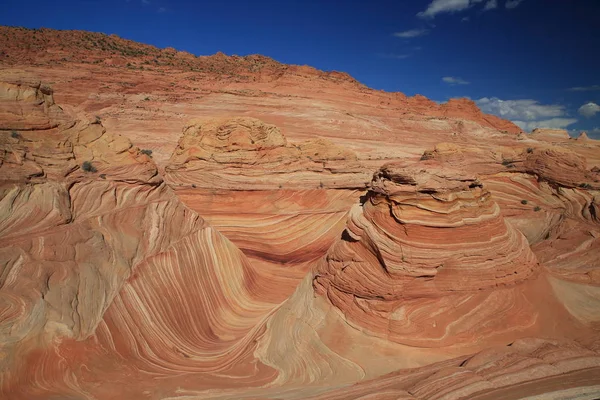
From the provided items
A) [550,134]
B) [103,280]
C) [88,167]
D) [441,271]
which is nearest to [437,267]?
[441,271]

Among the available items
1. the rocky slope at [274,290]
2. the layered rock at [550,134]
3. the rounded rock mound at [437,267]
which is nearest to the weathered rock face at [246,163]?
the rocky slope at [274,290]

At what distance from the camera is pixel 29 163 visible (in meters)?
6.79

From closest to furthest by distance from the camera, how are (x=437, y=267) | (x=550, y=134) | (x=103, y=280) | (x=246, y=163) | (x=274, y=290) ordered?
(x=437, y=267), (x=103, y=280), (x=274, y=290), (x=246, y=163), (x=550, y=134)

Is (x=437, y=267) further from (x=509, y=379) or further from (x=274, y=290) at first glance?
(x=274, y=290)

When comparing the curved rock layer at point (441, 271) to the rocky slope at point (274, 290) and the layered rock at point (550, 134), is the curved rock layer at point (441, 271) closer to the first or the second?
the rocky slope at point (274, 290)

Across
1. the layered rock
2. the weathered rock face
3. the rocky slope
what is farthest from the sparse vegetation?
the layered rock

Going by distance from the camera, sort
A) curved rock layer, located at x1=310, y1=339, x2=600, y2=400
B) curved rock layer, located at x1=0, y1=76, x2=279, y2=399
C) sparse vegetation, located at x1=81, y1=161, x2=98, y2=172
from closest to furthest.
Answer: curved rock layer, located at x1=310, y1=339, x2=600, y2=400, curved rock layer, located at x1=0, y1=76, x2=279, y2=399, sparse vegetation, located at x1=81, y1=161, x2=98, y2=172

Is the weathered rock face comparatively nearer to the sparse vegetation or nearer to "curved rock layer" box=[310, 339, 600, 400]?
the sparse vegetation

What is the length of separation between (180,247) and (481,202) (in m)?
5.68

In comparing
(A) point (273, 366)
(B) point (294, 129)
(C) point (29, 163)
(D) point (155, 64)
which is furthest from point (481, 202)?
(D) point (155, 64)

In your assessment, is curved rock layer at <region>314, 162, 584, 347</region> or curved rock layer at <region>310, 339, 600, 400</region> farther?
curved rock layer at <region>314, 162, 584, 347</region>

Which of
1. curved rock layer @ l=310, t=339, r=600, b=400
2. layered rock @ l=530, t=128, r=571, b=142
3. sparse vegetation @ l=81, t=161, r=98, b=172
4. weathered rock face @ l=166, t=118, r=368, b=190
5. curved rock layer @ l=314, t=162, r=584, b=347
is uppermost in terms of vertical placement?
layered rock @ l=530, t=128, r=571, b=142

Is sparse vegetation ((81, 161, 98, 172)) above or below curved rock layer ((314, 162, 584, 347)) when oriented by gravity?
above

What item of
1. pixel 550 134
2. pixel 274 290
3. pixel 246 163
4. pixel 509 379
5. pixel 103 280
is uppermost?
pixel 550 134
